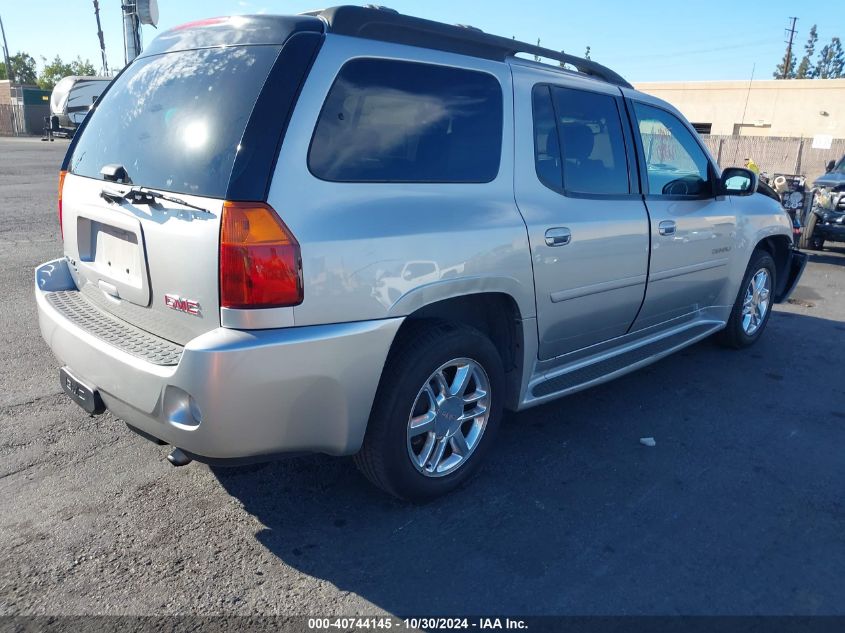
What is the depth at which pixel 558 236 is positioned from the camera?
3473 mm

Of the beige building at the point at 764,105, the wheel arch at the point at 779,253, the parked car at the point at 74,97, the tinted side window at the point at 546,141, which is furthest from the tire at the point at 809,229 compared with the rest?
the beige building at the point at 764,105

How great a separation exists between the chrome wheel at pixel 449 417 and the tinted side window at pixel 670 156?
187cm

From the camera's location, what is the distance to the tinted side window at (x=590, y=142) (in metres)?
3.70

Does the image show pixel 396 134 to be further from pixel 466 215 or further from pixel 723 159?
pixel 723 159

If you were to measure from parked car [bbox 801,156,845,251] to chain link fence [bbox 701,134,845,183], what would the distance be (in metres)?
10.9

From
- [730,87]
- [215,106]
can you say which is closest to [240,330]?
[215,106]

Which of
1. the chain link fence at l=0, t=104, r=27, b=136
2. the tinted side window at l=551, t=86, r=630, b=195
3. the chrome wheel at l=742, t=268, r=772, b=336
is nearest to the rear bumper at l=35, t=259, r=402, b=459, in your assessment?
the tinted side window at l=551, t=86, r=630, b=195

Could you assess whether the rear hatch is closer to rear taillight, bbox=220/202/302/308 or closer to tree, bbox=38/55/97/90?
rear taillight, bbox=220/202/302/308

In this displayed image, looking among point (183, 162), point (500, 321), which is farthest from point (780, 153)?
point (183, 162)

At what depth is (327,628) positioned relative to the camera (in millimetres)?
2467

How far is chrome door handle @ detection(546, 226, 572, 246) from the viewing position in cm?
342

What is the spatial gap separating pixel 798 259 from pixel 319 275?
17.1 feet

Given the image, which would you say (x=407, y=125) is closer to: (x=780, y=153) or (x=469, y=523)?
(x=469, y=523)

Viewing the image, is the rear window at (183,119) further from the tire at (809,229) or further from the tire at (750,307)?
the tire at (809,229)
